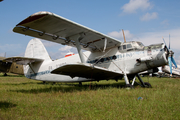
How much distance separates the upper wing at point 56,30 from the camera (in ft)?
20.3

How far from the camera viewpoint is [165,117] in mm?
3164

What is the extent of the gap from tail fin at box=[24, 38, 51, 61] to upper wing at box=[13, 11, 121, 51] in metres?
4.48

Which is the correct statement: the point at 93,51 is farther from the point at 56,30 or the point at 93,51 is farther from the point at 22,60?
the point at 22,60

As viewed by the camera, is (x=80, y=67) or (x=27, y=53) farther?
(x=27, y=53)

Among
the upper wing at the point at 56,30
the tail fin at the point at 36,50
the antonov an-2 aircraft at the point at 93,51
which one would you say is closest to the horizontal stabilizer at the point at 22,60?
the antonov an-2 aircraft at the point at 93,51

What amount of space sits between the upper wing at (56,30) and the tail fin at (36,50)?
448 cm

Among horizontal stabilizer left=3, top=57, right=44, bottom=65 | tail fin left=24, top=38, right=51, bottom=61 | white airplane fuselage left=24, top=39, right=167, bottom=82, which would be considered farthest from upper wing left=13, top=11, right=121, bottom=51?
tail fin left=24, top=38, right=51, bottom=61

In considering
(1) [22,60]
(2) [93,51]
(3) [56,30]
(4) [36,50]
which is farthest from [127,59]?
(4) [36,50]

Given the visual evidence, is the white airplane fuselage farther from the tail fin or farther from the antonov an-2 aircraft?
the tail fin

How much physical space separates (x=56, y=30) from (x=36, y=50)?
21.6 ft

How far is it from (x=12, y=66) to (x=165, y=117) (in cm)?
2531

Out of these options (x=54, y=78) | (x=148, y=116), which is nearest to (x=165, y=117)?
(x=148, y=116)

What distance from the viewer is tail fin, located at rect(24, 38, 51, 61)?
42.6 ft

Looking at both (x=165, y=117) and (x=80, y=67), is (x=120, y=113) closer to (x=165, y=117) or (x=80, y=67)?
(x=165, y=117)
